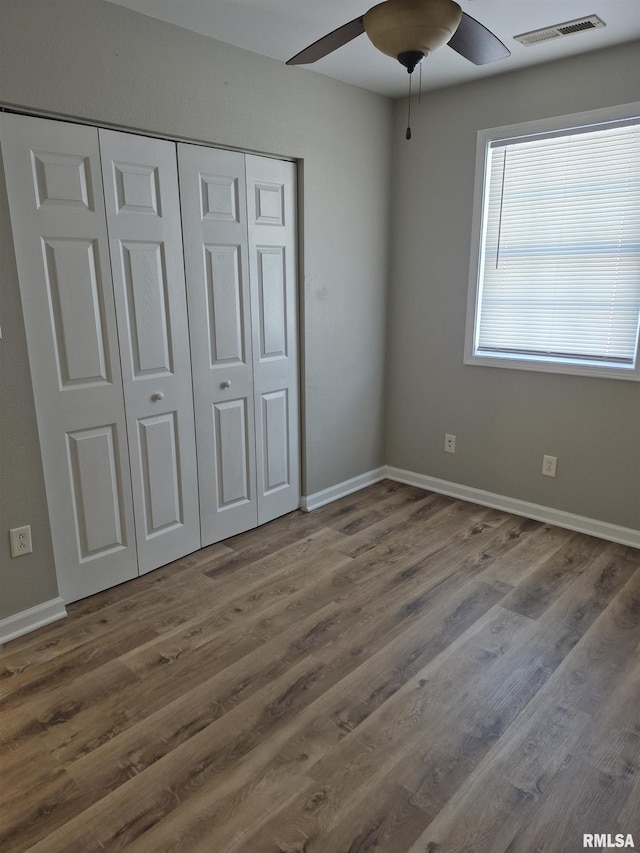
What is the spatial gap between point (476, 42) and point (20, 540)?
2.53 metres

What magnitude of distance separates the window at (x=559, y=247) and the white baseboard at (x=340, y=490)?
1.12 m

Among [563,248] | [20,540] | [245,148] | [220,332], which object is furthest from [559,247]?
[20,540]

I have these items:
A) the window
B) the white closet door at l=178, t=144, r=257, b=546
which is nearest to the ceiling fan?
the white closet door at l=178, t=144, r=257, b=546

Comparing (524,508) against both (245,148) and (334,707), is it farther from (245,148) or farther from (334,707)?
(245,148)

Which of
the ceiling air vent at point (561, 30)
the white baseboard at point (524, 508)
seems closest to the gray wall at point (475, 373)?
the white baseboard at point (524, 508)

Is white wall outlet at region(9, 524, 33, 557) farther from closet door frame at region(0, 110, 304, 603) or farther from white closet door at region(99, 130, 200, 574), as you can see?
white closet door at region(99, 130, 200, 574)

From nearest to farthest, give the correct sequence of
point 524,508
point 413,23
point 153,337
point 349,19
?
point 413,23
point 349,19
point 153,337
point 524,508

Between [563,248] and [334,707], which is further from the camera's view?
[563,248]

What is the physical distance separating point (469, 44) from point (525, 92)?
1495 mm

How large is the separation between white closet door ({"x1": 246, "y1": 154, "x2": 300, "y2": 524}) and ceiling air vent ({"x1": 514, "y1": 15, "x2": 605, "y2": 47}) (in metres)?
1.31

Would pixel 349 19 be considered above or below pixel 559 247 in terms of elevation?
above

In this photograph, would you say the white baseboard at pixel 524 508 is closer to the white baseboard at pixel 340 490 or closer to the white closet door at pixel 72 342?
the white baseboard at pixel 340 490

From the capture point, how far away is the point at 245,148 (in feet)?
9.53

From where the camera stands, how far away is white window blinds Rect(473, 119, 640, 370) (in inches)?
117
